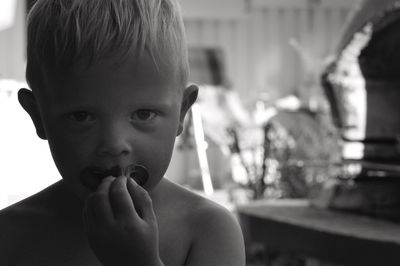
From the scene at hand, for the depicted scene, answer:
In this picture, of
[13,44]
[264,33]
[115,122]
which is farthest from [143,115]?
[264,33]

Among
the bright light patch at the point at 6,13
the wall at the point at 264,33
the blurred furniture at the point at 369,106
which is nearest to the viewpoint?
the blurred furniture at the point at 369,106

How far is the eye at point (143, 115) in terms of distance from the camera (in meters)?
0.53

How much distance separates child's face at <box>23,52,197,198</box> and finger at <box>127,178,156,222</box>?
0.03 meters

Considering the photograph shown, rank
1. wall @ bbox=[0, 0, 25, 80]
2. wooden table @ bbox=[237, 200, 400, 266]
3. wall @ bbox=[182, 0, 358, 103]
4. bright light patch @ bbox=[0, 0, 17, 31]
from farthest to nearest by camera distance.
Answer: wall @ bbox=[182, 0, 358, 103]
wall @ bbox=[0, 0, 25, 80]
bright light patch @ bbox=[0, 0, 17, 31]
wooden table @ bbox=[237, 200, 400, 266]

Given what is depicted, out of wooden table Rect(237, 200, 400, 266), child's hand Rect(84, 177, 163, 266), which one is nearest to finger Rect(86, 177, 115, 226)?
child's hand Rect(84, 177, 163, 266)

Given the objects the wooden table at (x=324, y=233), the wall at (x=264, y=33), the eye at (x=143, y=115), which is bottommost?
the wall at (x=264, y=33)

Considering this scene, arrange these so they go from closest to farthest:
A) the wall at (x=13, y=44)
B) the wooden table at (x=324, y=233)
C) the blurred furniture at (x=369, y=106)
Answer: the wooden table at (x=324, y=233) → the blurred furniture at (x=369, y=106) → the wall at (x=13, y=44)

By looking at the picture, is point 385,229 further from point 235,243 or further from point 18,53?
point 18,53

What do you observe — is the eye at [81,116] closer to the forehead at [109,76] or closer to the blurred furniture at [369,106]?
the forehead at [109,76]

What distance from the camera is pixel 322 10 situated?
626 centimetres

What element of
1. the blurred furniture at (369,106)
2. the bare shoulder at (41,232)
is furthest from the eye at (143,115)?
the blurred furniture at (369,106)

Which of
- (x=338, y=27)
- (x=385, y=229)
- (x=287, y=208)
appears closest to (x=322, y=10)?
(x=338, y=27)

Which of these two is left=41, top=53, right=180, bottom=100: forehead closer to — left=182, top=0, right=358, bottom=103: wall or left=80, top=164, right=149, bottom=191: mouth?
left=80, top=164, right=149, bottom=191: mouth

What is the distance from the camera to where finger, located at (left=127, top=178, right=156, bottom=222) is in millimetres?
500
